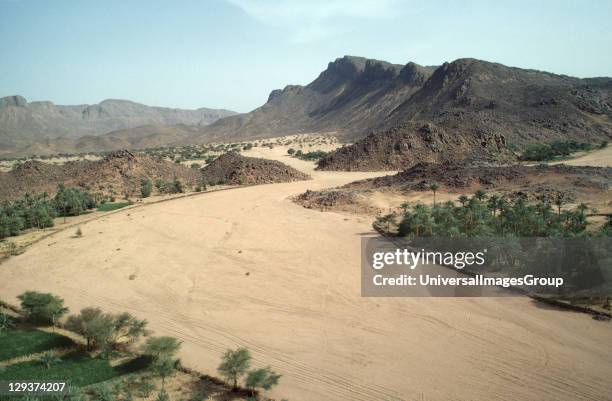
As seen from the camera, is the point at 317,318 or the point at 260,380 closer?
the point at 260,380

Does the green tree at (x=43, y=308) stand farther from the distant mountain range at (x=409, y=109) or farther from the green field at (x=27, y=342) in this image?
the distant mountain range at (x=409, y=109)

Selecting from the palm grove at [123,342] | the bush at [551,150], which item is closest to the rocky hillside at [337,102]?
the bush at [551,150]

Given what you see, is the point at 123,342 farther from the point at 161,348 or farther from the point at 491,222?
the point at 491,222

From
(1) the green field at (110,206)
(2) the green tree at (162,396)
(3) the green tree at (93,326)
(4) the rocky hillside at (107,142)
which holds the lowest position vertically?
(2) the green tree at (162,396)

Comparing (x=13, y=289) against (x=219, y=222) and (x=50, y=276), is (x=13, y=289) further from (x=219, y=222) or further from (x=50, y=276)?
(x=219, y=222)

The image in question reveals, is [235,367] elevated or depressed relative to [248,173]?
depressed

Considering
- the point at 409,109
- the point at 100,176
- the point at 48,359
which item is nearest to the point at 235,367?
the point at 48,359
